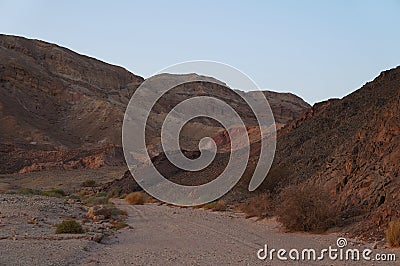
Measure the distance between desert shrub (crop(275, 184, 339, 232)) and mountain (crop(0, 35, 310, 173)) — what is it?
185 feet

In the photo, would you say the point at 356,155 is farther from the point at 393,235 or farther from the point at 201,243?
the point at 201,243

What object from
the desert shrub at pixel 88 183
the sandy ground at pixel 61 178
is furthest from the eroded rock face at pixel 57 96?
the desert shrub at pixel 88 183

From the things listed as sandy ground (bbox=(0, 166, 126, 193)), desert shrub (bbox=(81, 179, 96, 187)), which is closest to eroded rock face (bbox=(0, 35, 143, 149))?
sandy ground (bbox=(0, 166, 126, 193))

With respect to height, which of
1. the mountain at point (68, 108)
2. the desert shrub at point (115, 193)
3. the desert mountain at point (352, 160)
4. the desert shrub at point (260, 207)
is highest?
the mountain at point (68, 108)

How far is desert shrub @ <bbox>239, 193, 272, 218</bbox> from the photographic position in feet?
76.8

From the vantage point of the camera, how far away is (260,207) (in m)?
24.0

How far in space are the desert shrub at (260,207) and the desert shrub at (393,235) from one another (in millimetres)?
9724

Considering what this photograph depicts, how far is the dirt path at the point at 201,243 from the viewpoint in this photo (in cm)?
1208

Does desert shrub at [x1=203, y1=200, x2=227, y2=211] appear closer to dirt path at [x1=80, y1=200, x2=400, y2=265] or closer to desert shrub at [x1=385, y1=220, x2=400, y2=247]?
dirt path at [x1=80, y1=200, x2=400, y2=265]

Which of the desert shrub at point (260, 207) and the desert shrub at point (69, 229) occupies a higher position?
the desert shrub at point (260, 207)

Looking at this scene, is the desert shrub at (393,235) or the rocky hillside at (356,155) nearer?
the desert shrub at (393,235)

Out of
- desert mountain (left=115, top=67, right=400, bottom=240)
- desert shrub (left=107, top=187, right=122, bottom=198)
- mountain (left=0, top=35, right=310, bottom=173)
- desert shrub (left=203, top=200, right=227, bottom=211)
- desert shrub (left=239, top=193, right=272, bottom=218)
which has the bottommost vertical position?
desert shrub (left=107, top=187, right=122, bottom=198)

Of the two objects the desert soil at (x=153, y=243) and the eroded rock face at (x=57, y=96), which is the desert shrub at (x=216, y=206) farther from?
the eroded rock face at (x=57, y=96)

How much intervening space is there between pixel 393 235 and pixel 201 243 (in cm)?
520
